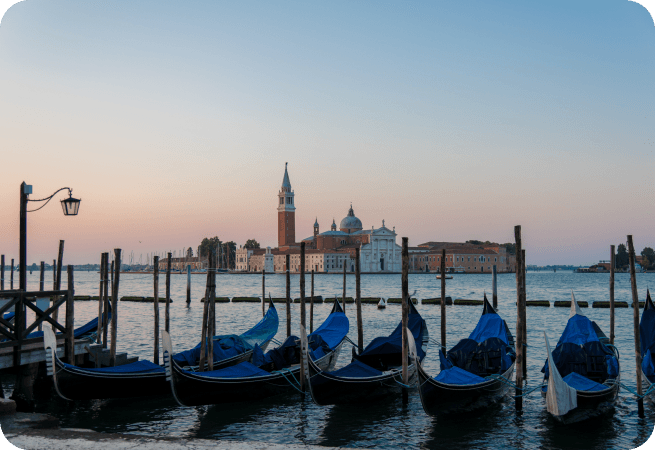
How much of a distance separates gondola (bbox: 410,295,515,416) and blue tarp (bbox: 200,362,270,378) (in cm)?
209

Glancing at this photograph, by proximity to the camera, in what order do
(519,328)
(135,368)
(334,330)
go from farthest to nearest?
(334,330), (135,368), (519,328)

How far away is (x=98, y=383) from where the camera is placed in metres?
7.22

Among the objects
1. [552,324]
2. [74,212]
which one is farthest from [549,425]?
[552,324]

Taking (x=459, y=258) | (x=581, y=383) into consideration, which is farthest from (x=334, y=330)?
(x=459, y=258)

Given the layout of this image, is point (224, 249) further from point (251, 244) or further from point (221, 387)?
point (221, 387)

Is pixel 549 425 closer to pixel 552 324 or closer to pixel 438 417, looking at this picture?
pixel 438 417

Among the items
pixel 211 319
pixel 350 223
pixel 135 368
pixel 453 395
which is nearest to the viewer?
pixel 453 395

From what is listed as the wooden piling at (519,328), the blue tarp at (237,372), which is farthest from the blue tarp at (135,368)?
the wooden piling at (519,328)

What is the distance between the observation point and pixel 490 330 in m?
9.17

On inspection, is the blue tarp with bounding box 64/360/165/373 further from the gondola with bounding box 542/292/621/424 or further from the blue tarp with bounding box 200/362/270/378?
the gondola with bounding box 542/292/621/424

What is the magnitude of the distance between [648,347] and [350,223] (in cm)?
8405

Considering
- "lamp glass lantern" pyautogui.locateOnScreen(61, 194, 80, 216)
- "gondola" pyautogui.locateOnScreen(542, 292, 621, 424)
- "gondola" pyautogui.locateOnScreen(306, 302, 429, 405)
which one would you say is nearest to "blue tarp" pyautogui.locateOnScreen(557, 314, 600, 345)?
"gondola" pyautogui.locateOnScreen(542, 292, 621, 424)

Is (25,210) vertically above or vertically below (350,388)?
above

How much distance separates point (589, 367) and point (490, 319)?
183 centimetres
